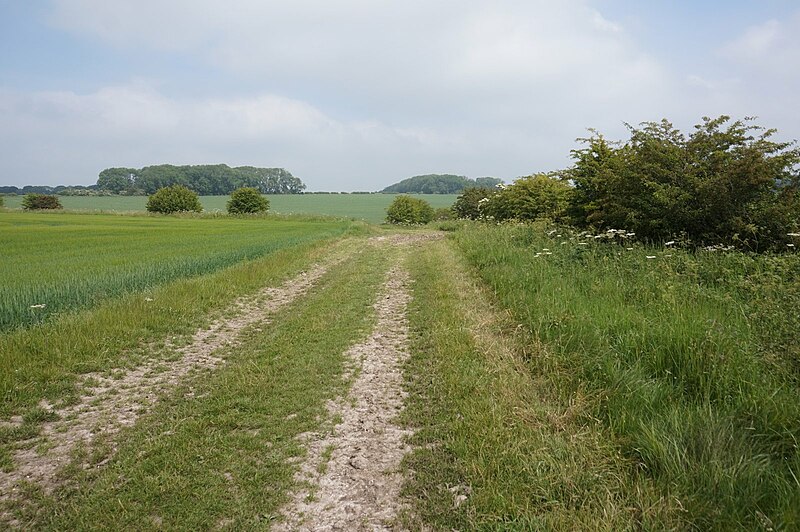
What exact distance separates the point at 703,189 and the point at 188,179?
145296 mm

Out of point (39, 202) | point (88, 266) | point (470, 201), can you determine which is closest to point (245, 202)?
point (39, 202)

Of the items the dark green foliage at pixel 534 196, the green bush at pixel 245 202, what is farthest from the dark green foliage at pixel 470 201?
the green bush at pixel 245 202

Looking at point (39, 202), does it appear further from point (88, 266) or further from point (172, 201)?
point (88, 266)

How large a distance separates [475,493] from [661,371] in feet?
9.43

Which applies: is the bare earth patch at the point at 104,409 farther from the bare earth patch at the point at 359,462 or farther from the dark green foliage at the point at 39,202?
the dark green foliage at the point at 39,202

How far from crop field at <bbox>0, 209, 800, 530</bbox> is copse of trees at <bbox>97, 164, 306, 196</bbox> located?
132 m

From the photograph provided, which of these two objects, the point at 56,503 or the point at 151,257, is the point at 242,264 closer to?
the point at 151,257

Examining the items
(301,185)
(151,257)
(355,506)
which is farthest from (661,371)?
(301,185)

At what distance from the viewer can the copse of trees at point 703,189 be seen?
32.8ft

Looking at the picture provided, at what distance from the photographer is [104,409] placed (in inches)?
200

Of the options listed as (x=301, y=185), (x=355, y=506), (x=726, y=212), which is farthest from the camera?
(x=301, y=185)

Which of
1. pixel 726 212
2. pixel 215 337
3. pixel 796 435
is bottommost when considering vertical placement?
pixel 215 337

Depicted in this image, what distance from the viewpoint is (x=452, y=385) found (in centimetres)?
531

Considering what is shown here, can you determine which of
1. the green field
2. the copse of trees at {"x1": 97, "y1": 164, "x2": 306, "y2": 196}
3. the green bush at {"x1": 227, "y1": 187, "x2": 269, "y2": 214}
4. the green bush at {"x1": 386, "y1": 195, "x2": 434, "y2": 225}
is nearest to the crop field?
the green bush at {"x1": 386, "y1": 195, "x2": 434, "y2": 225}
